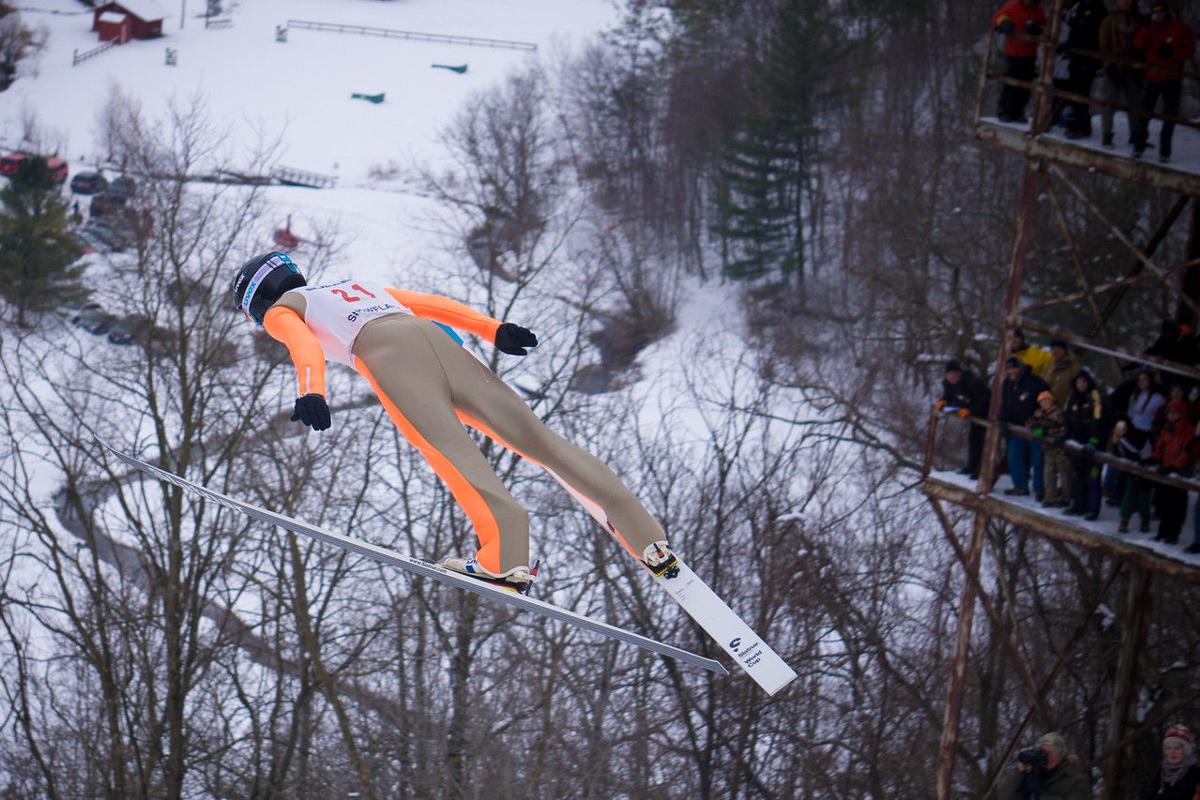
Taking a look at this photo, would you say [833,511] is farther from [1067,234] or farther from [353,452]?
[1067,234]

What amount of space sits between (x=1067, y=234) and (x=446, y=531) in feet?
45.1

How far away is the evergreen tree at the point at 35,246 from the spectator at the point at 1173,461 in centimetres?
1677

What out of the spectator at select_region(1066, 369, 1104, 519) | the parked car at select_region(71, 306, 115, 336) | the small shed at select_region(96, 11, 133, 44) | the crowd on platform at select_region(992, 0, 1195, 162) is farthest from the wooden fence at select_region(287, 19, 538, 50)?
the spectator at select_region(1066, 369, 1104, 519)

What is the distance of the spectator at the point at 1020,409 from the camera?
8680mm

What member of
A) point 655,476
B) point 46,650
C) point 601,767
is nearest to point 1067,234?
point 601,767

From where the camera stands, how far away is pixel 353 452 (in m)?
19.0

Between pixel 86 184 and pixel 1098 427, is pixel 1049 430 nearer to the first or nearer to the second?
pixel 1098 427

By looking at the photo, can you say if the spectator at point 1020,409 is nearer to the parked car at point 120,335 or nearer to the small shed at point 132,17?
the parked car at point 120,335

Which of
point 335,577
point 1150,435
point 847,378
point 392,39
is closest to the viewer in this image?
point 1150,435

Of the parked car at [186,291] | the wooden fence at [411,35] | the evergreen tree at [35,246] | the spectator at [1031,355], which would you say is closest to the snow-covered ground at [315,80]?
the wooden fence at [411,35]

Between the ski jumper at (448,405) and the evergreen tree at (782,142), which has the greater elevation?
the ski jumper at (448,405)

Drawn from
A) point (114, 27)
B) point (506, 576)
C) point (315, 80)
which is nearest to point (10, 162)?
point (315, 80)

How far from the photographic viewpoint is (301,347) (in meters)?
5.45

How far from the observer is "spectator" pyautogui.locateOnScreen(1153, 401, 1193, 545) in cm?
773
